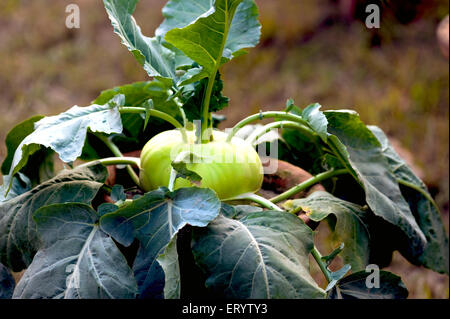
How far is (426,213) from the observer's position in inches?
42.1

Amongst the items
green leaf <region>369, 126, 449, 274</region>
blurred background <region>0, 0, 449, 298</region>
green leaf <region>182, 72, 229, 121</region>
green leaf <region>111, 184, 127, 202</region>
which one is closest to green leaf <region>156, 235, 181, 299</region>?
green leaf <region>111, 184, 127, 202</region>

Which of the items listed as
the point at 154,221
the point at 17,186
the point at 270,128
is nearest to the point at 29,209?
the point at 17,186

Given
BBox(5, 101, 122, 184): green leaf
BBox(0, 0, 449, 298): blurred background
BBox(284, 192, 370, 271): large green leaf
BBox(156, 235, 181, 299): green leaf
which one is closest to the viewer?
BBox(156, 235, 181, 299): green leaf

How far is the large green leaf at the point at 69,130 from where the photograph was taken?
29.3 inches

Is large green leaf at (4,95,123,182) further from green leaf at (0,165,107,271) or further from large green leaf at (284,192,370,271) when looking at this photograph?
large green leaf at (284,192,370,271)

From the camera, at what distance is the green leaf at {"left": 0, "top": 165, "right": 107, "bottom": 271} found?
0.81 metres

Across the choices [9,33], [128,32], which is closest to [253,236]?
[128,32]

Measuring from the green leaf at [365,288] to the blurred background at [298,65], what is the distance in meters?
1.06

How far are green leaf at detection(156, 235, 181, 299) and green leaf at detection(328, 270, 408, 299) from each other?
27 centimetres

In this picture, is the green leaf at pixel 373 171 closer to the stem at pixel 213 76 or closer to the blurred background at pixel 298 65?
the stem at pixel 213 76

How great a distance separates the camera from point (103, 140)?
1.03 m

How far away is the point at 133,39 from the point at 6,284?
18.2 inches

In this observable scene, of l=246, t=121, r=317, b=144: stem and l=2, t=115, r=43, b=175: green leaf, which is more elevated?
l=2, t=115, r=43, b=175: green leaf

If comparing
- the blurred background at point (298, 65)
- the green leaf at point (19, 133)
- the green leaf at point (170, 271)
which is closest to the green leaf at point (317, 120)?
the green leaf at point (170, 271)
